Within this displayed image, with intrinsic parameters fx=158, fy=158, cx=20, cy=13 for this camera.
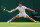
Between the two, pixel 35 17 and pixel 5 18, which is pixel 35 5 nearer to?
pixel 35 17

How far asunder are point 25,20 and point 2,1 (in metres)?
2.10

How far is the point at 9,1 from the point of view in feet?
36.3

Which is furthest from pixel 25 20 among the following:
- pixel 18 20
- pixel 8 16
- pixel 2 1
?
pixel 2 1

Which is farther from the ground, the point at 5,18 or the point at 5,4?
the point at 5,4

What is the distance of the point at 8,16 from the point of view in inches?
440

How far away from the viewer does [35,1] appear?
11281 millimetres

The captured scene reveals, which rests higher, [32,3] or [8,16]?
[32,3]

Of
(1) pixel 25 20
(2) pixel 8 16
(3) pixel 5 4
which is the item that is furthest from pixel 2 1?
(1) pixel 25 20

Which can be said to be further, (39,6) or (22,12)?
(39,6)

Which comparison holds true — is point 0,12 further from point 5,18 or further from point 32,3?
point 32,3

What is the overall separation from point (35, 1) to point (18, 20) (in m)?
1.82

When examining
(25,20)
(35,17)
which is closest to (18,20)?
(25,20)

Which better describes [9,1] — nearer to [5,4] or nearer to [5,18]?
[5,4]

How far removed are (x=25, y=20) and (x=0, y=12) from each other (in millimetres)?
1858
